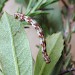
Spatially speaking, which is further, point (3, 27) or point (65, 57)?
point (65, 57)

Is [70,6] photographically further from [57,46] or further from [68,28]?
[57,46]

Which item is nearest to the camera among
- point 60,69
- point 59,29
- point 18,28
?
point 18,28

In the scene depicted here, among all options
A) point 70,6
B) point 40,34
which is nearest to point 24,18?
point 40,34

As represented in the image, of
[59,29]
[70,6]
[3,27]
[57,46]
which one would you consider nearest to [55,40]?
[57,46]

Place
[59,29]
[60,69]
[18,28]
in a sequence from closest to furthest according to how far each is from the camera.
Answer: [18,28] → [60,69] → [59,29]

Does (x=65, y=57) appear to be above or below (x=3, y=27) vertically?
below

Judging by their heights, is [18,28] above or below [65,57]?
above

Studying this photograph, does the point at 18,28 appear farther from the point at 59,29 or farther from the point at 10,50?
the point at 59,29
